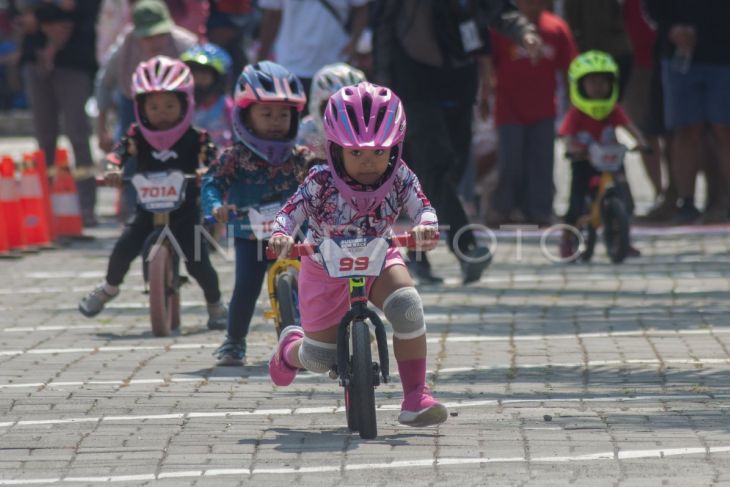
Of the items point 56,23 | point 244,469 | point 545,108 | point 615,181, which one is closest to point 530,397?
point 244,469

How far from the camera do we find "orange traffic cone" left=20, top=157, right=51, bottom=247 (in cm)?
1605

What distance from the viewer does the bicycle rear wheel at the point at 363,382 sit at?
A: 24.2 ft

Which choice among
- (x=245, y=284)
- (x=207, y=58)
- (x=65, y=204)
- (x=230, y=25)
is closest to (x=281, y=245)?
(x=245, y=284)

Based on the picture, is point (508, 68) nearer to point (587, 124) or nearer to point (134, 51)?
point (587, 124)

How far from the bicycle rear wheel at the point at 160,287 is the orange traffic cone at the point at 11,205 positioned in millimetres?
5250

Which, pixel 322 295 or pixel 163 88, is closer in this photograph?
pixel 322 295

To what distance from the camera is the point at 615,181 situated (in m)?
14.5

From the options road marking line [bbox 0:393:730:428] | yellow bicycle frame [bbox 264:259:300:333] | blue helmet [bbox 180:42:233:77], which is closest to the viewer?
road marking line [bbox 0:393:730:428]

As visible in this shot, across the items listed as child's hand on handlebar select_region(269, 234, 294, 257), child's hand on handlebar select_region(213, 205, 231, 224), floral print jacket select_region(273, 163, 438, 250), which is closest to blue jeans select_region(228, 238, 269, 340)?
child's hand on handlebar select_region(213, 205, 231, 224)

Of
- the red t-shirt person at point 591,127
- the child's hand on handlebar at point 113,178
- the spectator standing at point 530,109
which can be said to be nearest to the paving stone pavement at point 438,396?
the child's hand on handlebar at point 113,178

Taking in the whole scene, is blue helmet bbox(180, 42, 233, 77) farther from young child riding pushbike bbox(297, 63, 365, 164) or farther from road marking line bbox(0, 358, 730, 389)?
road marking line bbox(0, 358, 730, 389)

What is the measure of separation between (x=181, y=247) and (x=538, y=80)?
6322 mm

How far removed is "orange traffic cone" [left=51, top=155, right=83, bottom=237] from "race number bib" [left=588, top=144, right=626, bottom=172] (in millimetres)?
5005

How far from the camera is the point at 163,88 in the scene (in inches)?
434
